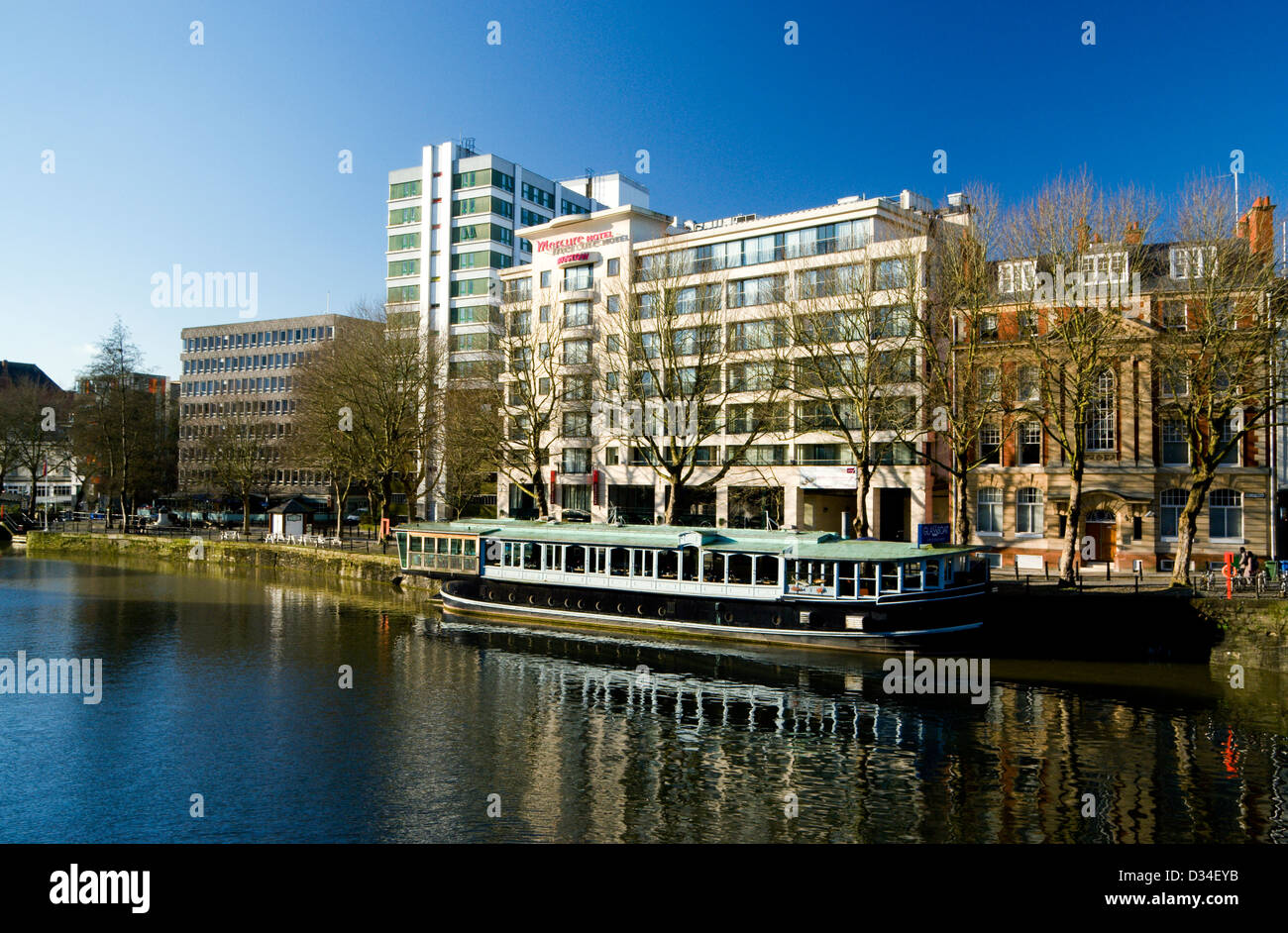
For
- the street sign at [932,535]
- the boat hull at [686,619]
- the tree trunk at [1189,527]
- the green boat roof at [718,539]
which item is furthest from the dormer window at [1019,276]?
the boat hull at [686,619]

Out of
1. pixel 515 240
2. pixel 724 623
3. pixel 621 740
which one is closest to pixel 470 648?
pixel 724 623

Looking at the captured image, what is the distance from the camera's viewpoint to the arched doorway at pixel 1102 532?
46.3 meters

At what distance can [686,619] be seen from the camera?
38.2 metres

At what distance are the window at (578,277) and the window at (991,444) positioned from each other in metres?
35.3

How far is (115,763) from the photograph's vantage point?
21.2 metres

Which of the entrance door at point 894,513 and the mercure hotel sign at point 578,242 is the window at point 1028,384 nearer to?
the entrance door at point 894,513

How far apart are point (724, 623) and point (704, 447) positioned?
94.2 feet

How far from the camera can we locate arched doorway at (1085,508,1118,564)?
4628 centimetres

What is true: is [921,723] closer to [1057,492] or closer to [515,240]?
[1057,492]

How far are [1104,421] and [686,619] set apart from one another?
25467 mm

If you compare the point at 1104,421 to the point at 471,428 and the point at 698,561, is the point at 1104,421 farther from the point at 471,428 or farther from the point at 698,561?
the point at 471,428
